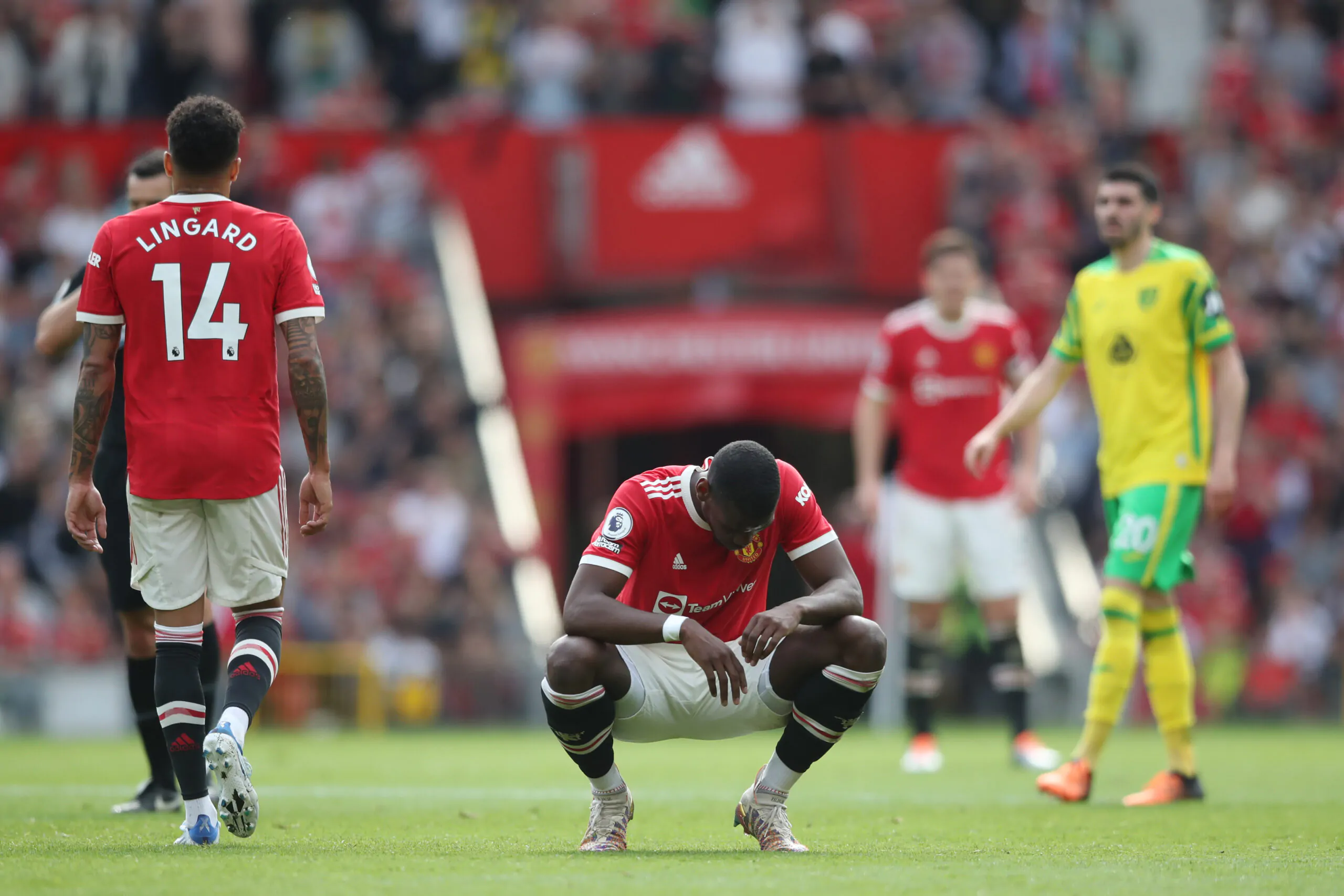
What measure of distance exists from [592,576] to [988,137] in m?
13.6

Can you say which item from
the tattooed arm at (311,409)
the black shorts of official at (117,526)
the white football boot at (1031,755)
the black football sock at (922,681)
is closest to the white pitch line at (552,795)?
the black shorts of official at (117,526)

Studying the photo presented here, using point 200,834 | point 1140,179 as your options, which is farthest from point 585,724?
point 1140,179

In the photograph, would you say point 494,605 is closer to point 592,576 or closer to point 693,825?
point 693,825

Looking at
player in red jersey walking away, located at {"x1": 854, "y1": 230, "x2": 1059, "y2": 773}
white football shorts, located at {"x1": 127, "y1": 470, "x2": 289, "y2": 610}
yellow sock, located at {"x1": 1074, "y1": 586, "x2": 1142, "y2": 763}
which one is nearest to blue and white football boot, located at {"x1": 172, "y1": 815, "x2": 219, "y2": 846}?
white football shorts, located at {"x1": 127, "y1": 470, "x2": 289, "y2": 610}

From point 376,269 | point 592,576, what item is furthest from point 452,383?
point 592,576

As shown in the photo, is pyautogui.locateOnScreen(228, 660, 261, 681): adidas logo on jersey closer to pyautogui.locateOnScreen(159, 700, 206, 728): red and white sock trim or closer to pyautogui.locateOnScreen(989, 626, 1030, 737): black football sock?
pyautogui.locateOnScreen(159, 700, 206, 728): red and white sock trim

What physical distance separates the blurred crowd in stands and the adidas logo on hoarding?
18.0 inches

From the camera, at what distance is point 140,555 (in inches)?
247

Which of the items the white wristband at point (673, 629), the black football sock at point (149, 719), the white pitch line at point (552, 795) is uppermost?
the white wristband at point (673, 629)

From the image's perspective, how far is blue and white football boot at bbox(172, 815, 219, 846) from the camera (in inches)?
242

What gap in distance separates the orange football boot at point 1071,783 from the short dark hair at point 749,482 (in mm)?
3162

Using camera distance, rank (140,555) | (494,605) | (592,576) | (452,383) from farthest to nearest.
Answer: (452,383) → (494,605) → (140,555) → (592,576)

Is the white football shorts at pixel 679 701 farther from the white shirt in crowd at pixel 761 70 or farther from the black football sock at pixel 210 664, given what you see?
the white shirt in crowd at pixel 761 70

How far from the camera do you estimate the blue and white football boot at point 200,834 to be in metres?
6.15
